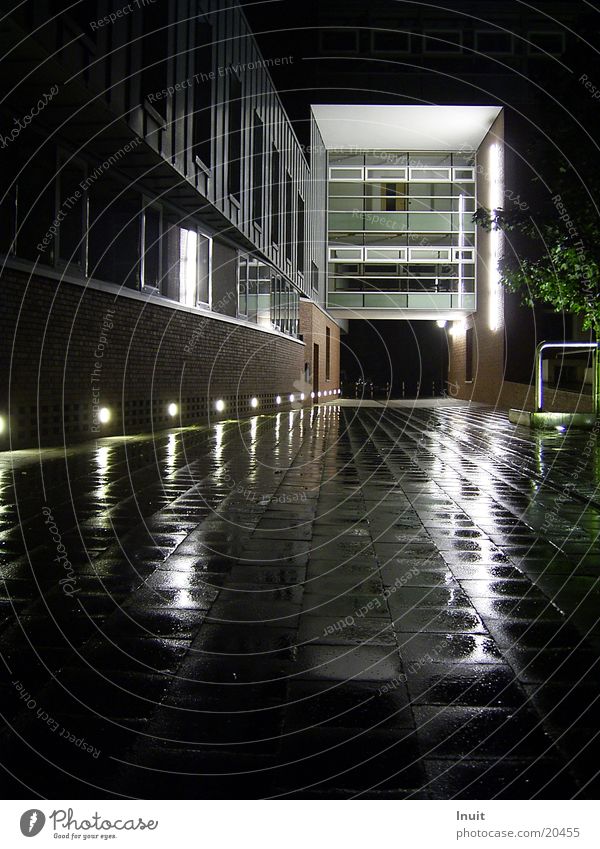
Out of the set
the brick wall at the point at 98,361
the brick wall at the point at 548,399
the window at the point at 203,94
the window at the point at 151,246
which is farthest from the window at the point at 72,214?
the brick wall at the point at 548,399

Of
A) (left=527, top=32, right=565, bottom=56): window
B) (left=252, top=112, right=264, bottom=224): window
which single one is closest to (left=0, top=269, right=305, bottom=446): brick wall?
(left=252, top=112, right=264, bottom=224): window

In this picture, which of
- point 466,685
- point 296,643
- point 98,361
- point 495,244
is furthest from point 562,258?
point 495,244

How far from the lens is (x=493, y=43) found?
35719 mm

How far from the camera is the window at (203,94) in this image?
647 inches

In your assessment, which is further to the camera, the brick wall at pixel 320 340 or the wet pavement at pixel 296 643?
the brick wall at pixel 320 340

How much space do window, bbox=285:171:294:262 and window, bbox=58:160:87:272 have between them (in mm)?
17760

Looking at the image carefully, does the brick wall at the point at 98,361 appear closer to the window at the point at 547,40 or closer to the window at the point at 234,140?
the window at the point at 234,140

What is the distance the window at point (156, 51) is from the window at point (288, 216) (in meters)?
15.5

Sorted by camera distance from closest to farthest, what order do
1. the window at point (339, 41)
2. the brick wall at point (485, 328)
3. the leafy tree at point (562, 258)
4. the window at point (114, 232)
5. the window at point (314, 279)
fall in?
the leafy tree at point (562, 258)
the window at point (114, 232)
the brick wall at point (485, 328)
the window at point (339, 41)
the window at point (314, 279)

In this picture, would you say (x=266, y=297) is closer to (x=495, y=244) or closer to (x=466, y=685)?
(x=495, y=244)

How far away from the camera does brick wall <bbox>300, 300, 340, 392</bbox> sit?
119 ft

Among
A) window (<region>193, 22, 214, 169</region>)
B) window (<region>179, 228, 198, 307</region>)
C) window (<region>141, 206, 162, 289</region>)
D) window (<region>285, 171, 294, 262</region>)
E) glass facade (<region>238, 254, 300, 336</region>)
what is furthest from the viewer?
window (<region>285, 171, 294, 262</region>)

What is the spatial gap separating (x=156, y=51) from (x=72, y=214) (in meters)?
3.61

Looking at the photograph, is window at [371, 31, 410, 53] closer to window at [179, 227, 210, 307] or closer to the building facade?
the building facade
